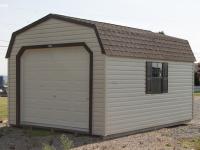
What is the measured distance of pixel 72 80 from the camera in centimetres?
1327

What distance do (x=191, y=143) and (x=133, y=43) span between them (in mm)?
3650

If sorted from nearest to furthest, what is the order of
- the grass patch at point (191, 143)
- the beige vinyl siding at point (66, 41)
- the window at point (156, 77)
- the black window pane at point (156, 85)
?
Result: the grass patch at point (191, 143)
the beige vinyl siding at point (66, 41)
the window at point (156, 77)
the black window pane at point (156, 85)

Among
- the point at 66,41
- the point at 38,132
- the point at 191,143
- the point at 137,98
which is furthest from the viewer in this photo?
the point at 137,98

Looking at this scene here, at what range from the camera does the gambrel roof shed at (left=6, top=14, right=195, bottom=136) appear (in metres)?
12.3

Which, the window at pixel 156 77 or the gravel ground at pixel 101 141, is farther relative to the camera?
the window at pixel 156 77

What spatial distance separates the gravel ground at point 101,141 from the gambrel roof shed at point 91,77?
45cm

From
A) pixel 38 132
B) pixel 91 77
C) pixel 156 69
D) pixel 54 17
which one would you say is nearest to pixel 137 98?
pixel 156 69

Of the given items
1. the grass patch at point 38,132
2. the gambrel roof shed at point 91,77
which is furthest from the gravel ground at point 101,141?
the gambrel roof shed at point 91,77

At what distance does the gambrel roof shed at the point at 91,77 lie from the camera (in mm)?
12328

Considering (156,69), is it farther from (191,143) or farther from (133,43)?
(191,143)

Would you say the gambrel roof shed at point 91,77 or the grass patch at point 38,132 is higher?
the gambrel roof shed at point 91,77

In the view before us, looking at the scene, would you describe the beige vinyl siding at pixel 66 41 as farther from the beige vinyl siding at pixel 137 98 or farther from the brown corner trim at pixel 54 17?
the beige vinyl siding at pixel 137 98

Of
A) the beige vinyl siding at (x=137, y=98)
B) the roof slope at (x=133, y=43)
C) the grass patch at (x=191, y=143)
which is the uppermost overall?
the roof slope at (x=133, y=43)

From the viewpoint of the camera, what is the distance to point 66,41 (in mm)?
13172
